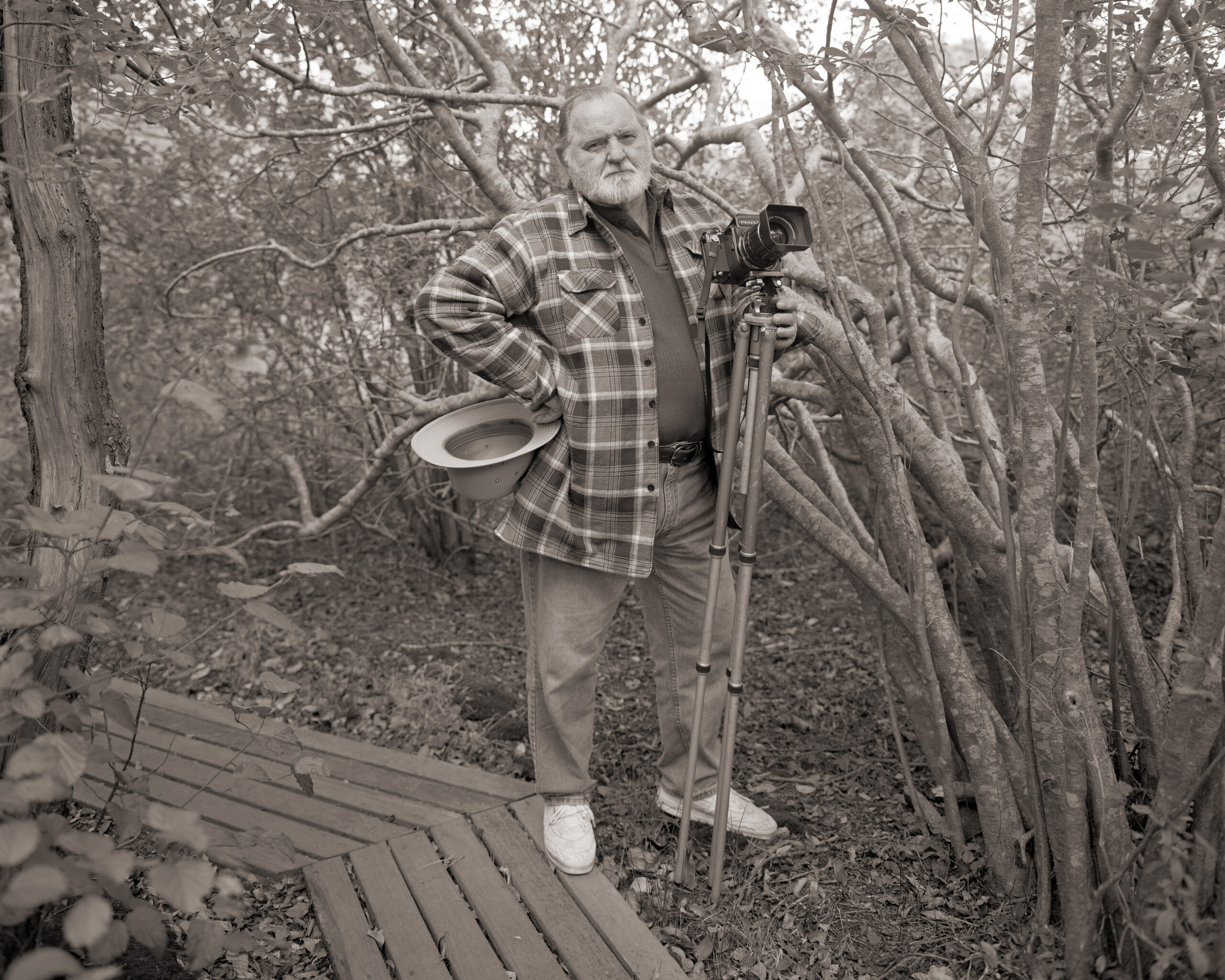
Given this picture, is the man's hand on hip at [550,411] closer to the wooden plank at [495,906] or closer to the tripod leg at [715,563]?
the tripod leg at [715,563]

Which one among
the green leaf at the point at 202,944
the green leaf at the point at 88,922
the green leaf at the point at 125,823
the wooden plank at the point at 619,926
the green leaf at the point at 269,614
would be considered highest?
the green leaf at the point at 269,614

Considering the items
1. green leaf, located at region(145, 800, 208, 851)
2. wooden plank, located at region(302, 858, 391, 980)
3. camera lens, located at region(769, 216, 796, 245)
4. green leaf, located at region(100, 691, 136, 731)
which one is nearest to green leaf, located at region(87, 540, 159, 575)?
green leaf, located at region(100, 691, 136, 731)

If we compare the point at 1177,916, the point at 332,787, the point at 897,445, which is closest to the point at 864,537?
the point at 897,445

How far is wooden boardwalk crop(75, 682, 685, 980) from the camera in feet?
6.60

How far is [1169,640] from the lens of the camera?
2.31m

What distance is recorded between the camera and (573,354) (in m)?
2.14

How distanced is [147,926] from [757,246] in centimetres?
163

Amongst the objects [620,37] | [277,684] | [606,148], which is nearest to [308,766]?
[277,684]

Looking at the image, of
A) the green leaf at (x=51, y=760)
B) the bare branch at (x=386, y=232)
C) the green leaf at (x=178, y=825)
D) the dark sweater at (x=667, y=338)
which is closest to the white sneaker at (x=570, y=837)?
the dark sweater at (x=667, y=338)

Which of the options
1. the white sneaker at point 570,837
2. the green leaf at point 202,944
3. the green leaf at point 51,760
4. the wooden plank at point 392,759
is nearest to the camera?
the green leaf at point 51,760

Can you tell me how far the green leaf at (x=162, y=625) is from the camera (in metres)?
1.62

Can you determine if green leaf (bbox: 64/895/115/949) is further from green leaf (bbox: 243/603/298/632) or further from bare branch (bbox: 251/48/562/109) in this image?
bare branch (bbox: 251/48/562/109)

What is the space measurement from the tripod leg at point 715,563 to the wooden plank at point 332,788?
752 mm

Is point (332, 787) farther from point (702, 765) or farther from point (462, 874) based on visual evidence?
point (702, 765)
